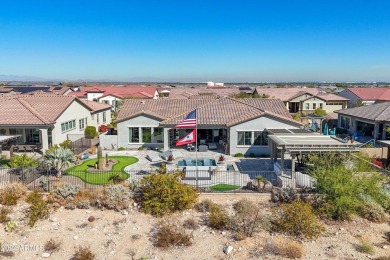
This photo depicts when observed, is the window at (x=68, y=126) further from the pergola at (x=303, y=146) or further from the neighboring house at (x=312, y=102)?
the neighboring house at (x=312, y=102)

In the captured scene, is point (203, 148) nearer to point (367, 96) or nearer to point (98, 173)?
point (98, 173)

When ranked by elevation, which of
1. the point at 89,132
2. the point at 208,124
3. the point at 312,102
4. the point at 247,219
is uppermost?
the point at 312,102

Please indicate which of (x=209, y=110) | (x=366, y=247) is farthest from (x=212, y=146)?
(x=366, y=247)

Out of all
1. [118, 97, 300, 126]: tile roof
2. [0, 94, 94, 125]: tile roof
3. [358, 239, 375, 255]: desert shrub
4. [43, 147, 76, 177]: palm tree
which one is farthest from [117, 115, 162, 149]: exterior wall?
[358, 239, 375, 255]: desert shrub

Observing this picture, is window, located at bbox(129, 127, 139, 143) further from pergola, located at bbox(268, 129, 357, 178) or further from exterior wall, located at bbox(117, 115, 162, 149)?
pergola, located at bbox(268, 129, 357, 178)

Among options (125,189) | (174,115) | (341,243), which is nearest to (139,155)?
(174,115)

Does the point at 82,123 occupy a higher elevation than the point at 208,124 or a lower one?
lower
